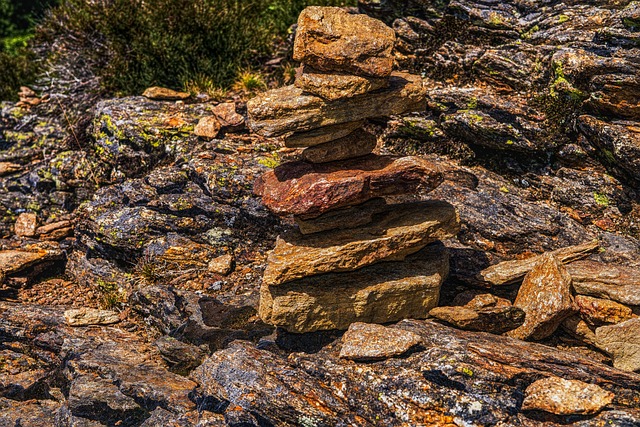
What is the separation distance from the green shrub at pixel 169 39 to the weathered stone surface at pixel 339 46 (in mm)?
7419

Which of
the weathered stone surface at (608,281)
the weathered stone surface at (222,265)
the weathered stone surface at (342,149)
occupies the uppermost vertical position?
the weathered stone surface at (342,149)

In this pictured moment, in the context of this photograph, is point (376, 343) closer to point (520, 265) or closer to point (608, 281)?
point (520, 265)

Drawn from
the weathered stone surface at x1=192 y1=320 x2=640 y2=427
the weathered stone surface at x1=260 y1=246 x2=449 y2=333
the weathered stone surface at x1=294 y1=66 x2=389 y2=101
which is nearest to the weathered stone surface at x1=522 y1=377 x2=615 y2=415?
the weathered stone surface at x1=192 y1=320 x2=640 y2=427

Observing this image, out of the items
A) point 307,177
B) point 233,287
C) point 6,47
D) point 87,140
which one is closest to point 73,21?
point 87,140

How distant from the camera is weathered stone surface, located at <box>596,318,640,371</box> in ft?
27.6

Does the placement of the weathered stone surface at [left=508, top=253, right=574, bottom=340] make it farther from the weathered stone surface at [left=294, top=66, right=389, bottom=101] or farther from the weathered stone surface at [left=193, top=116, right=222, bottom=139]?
the weathered stone surface at [left=193, top=116, right=222, bottom=139]

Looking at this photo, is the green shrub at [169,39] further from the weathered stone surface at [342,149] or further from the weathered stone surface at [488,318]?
the weathered stone surface at [488,318]

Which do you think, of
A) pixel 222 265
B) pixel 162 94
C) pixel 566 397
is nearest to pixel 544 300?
pixel 566 397

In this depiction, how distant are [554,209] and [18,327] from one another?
34.6ft

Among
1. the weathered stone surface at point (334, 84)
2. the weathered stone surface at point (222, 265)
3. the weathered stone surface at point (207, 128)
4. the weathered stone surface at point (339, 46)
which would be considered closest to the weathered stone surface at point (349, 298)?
the weathered stone surface at point (222, 265)

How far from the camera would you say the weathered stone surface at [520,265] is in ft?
32.0

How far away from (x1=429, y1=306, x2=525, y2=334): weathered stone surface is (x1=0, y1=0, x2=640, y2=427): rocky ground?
0.09 feet

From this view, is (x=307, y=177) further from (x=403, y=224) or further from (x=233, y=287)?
(x=233, y=287)

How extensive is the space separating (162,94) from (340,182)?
7.80 metres
